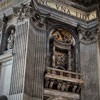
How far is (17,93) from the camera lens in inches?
419

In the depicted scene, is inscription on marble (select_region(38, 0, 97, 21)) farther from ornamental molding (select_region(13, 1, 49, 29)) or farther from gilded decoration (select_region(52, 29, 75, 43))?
gilded decoration (select_region(52, 29, 75, 43))

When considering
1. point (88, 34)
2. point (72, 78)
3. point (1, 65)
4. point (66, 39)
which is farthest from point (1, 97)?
point (88, 34)

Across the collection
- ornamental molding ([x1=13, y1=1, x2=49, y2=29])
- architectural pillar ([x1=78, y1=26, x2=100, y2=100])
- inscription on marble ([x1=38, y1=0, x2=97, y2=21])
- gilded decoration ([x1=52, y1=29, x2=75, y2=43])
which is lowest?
architectural pillar ([x1=78, y1=26, x2=100, y2=100])

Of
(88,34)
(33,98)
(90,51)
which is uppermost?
(88,34)

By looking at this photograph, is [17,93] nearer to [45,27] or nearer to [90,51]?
[45,27]

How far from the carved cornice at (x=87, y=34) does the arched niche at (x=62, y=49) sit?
17.9 inches

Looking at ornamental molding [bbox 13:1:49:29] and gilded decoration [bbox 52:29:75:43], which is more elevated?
ornamental molding [bbox 13:1:49:29]

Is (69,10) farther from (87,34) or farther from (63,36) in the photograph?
(87,34)

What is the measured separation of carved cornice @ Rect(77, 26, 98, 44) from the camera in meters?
14.0

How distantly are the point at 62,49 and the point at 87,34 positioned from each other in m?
1.82

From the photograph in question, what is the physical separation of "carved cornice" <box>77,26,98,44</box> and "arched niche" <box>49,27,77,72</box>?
0.46 meters

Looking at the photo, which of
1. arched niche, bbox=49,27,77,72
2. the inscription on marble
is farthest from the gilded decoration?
the inscription on marble

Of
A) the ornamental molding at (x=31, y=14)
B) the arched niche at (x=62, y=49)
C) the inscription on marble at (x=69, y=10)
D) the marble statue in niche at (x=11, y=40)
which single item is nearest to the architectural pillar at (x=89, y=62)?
the arched niche at (x=62, y=49)

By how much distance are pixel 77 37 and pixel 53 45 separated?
1762 millimetres
